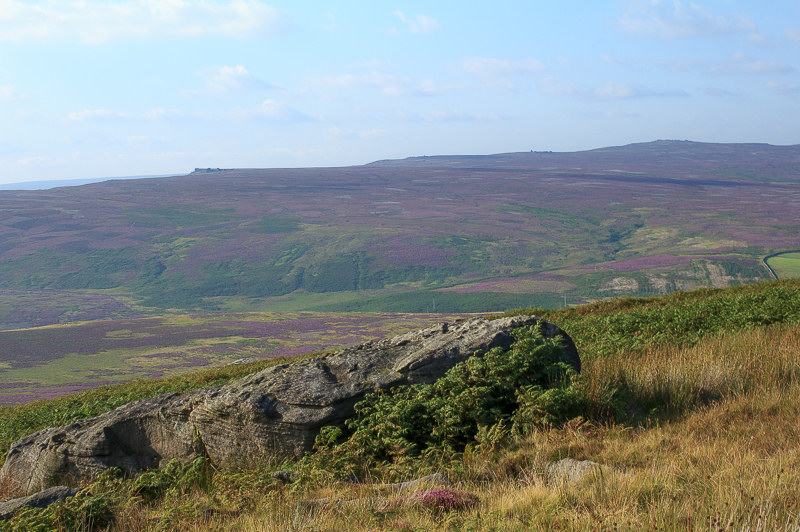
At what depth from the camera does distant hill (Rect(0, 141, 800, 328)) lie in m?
114

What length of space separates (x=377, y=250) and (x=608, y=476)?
140637 millimetres

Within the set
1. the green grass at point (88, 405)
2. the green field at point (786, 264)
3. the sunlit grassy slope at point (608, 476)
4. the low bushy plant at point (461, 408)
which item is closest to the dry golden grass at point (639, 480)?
the sunlit grassy slope at point (608, 476)

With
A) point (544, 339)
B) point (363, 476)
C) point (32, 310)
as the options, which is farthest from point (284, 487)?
point (32, 310)

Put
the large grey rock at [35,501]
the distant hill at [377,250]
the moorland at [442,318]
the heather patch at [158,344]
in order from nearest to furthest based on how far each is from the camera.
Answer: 1. the moorland at [442,318]
2. the large grey rock at [35,501]
3. the heather patch at [158,344]
4. the distant hill at [377,250]

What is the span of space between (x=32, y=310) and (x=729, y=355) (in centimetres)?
12629

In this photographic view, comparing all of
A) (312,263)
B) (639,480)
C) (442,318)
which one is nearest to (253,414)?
(639,480)

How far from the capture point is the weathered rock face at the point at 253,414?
1040cm

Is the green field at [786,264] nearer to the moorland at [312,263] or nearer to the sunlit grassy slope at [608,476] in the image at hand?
the moorland at [312,263]

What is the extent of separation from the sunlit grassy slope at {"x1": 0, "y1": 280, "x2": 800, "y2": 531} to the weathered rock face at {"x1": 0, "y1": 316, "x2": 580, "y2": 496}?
3.03 ft

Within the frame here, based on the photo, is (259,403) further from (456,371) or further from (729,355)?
(729,355)

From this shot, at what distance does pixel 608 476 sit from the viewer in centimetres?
643

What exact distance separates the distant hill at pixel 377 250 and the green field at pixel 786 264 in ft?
10.7

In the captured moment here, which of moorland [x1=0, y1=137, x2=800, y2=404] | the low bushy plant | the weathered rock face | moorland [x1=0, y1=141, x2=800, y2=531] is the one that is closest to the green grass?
moorland [x1=0, y1=141, x2=800, y2=531]

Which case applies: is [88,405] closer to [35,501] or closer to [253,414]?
[253,414]
